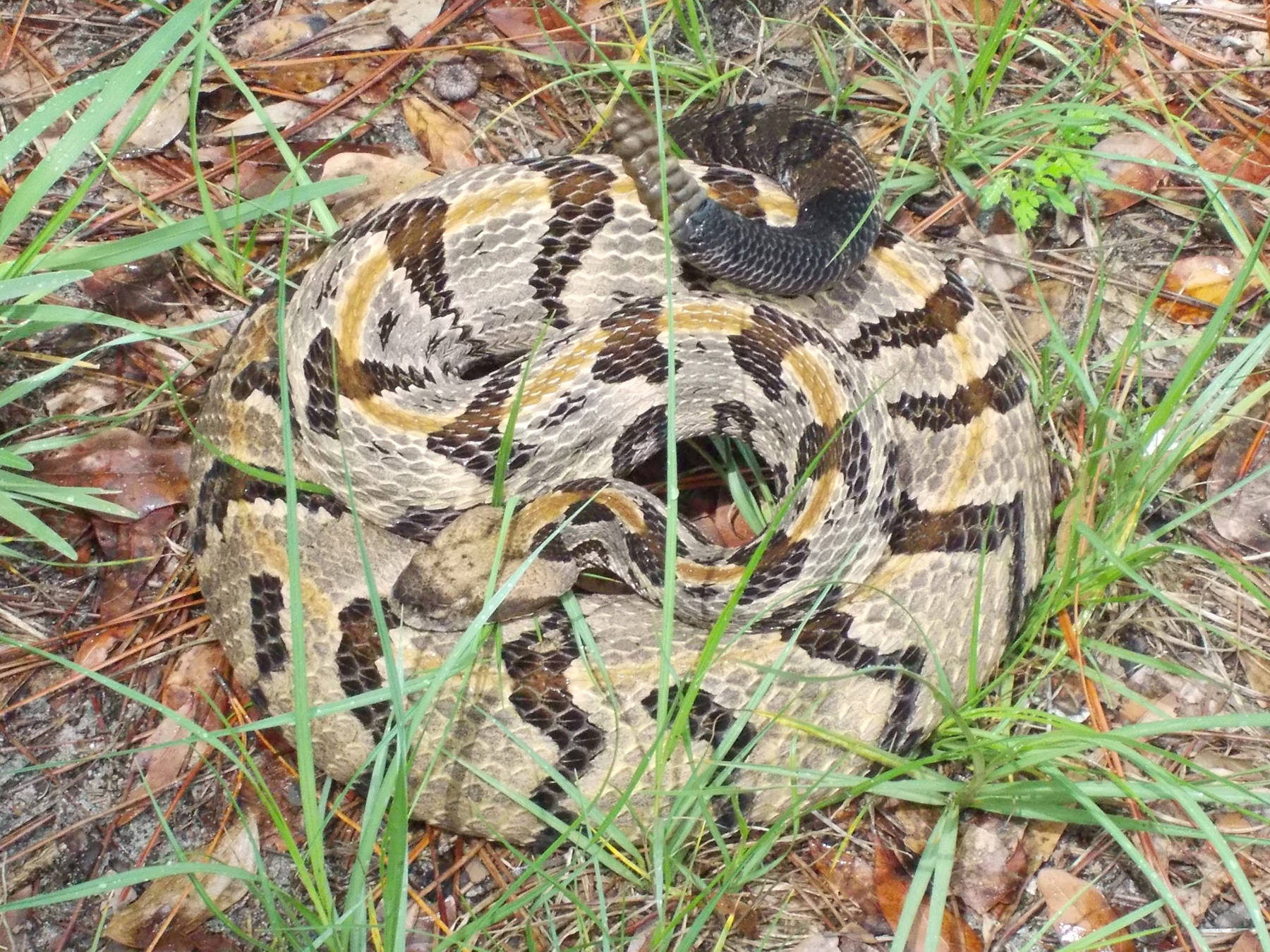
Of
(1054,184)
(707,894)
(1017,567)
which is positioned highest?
(1054,184)

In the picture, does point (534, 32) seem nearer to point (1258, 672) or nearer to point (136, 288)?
point (136, 288)

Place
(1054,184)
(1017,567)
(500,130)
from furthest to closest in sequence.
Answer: (500,130), (1054,184), (1017,567)

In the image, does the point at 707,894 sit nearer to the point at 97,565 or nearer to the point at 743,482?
the point at 743,482

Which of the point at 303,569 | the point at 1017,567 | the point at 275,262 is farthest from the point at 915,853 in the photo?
the point at 275,262

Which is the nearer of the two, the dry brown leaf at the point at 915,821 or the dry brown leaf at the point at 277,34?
the dry brown leaf at the point at 915,821

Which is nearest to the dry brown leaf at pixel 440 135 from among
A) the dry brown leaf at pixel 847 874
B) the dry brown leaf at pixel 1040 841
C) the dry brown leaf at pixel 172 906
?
the dry brown leaf at pixel 172 906

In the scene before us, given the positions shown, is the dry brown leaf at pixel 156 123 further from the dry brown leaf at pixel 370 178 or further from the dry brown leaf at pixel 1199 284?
the dry brown leaf at pixel 1199 284

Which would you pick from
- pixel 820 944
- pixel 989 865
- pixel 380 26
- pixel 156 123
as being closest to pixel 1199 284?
pixel 989 865
